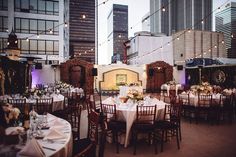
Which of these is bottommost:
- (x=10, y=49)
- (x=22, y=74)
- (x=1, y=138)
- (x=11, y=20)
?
(x=1, y=138)

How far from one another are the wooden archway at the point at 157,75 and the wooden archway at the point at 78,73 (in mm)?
5642

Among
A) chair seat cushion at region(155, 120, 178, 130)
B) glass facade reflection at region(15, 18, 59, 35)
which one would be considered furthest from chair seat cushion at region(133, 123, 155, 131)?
glass facade reflection at region(15, 18, 59, 35)

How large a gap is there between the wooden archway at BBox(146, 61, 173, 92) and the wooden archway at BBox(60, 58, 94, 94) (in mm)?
5642

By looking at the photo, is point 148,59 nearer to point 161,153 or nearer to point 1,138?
point 161,153

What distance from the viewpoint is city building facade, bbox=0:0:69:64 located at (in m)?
23.2

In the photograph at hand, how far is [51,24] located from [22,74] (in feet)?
45.0

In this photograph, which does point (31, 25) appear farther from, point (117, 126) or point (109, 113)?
point (117, 126)

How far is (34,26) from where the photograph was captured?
24359mm

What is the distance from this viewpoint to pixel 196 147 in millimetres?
4984

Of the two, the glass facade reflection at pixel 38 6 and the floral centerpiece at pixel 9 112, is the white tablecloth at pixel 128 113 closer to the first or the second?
the floral centerpiece at pixel 9 112

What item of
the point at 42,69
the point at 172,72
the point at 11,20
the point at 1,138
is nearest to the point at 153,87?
the point at 172,72

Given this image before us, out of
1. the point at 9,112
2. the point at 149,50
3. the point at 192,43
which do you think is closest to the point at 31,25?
the point at 149,50

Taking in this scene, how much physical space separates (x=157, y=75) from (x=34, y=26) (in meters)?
14.3

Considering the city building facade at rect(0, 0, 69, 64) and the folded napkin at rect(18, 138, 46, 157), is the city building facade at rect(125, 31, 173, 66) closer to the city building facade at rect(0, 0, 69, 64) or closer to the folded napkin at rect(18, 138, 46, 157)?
the city building facade at rect(0, 0, 69, 64)
